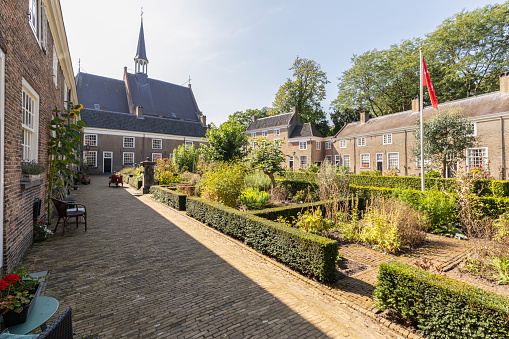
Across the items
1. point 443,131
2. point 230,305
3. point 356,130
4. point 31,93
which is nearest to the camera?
point 230,305

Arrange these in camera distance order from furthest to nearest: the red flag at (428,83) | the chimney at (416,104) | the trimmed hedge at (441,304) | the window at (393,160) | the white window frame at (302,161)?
the white window frame at (302,161), the window at (393,160), the chimney at (416,104), the red flag at (428,83), the trimmed hedge at (441,304)

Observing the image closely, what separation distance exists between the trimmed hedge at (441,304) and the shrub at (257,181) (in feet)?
28.7

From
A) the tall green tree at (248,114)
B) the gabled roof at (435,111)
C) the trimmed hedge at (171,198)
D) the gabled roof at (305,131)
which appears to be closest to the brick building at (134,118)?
the tall green tree at (248,114)

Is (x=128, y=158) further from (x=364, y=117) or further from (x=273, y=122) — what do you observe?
(x=364, y=117)

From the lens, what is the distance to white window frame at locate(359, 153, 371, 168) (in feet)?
96.6

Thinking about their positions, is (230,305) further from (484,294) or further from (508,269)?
(508,269)

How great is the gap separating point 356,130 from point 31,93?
31787 millimetres

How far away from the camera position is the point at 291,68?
3875 centimetres

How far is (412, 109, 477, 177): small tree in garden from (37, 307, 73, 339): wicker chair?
2013cm

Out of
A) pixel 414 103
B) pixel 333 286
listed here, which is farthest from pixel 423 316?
pixel 414 103

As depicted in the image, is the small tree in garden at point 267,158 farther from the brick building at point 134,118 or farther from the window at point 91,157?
the window at point 91,157

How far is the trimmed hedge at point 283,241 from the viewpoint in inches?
171

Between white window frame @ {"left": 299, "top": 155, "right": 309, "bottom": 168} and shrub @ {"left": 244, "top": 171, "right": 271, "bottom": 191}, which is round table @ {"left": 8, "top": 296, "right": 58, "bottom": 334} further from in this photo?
white window frame @ {"left": 299, "top": 155, "right": 309, "bottom": 168}

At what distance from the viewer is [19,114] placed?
4980mm
